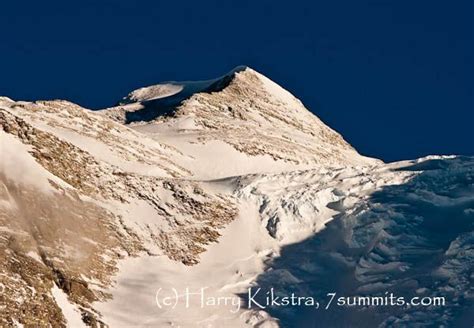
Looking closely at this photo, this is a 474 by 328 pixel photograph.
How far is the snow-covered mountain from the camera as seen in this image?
222 ft

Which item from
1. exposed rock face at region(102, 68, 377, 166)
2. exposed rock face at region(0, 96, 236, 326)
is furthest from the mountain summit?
exposed rock face at region(0, 96, 236, 326)

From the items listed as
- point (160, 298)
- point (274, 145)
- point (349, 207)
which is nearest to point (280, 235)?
point (349, 207)

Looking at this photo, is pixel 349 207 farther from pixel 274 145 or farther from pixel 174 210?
pixel 274 145

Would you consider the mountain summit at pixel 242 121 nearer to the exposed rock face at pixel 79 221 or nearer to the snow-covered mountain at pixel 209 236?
the snow-covered mountain at pixel 209 236

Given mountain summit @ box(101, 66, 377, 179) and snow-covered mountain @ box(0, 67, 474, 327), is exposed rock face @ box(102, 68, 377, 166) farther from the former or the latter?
snow-covered mountain @ box(0, 67, 474, 327)

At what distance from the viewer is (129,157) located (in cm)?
9538

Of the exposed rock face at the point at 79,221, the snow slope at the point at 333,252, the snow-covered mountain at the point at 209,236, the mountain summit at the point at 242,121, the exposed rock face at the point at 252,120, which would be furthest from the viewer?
the exposed rock face at the point at 252,120

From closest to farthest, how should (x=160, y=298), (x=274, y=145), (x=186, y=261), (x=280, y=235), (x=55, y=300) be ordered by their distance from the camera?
(x=55, y=300), (x=160, y=298), (x=186, y=261), (x=280, y=235), (x=274, y=145)

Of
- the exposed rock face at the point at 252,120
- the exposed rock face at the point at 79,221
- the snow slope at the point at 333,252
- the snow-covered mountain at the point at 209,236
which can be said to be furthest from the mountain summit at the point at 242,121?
the exposed rock face at the point at 79,221

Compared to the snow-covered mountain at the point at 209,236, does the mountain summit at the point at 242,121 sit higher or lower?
higher

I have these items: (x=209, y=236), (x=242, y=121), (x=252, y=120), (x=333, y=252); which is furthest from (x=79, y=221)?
(x=252, y=120)

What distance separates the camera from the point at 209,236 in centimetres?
7988

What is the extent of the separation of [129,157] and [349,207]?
20.1 meters

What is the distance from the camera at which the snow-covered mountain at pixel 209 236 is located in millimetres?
67688
